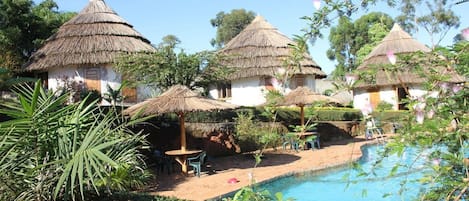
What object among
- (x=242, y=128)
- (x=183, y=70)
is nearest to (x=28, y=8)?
(x=183, y=70)

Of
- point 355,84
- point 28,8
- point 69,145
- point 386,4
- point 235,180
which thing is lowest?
point 235,180

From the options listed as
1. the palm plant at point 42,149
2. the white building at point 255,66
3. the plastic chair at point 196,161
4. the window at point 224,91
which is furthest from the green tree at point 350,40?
the palm plant at point 42,149

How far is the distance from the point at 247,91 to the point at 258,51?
239 cm

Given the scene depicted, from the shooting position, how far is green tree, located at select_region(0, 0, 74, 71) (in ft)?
68.2

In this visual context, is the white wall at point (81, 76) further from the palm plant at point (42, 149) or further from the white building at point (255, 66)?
the palm plant at point (42, 149)

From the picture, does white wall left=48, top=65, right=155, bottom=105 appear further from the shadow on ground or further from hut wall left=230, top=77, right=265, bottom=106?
the shadow on ground

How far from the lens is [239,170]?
1195 centimetres

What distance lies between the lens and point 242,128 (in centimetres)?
1617

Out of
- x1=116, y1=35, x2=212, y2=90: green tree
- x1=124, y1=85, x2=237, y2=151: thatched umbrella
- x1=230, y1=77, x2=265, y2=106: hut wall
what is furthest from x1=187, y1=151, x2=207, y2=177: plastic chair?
x1=230, y1=77, x2=265, y2=106: hut wall

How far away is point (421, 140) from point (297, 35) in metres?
0.73

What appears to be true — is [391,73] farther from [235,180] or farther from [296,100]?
[296,100]

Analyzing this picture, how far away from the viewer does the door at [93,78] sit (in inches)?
830

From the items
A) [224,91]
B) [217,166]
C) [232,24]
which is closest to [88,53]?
[224,91]

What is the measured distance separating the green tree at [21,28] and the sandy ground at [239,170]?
1237 centimetres
